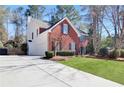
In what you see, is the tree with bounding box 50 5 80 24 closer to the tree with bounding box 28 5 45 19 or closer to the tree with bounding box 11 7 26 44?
the tree with bounding box 28 5 45 19

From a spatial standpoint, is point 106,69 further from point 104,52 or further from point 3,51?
point 3,51

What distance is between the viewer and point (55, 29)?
2733 cm

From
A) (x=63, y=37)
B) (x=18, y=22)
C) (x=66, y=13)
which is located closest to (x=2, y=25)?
(x=18, y=22)

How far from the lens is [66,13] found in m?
30.2

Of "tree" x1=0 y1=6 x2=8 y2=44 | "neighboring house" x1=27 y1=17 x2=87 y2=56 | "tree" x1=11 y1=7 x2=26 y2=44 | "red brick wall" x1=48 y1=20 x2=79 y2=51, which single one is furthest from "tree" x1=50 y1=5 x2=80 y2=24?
"tree" x1=0 y1=6 x2=8 y2=44

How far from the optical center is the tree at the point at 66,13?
28.6m

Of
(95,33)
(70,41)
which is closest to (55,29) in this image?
(70,41)

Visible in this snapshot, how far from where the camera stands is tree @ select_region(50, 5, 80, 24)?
28573 mm

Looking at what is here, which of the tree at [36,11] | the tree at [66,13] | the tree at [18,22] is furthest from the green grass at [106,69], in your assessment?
the tree at [18,22]

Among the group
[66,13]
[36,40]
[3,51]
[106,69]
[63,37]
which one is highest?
[66,13]
